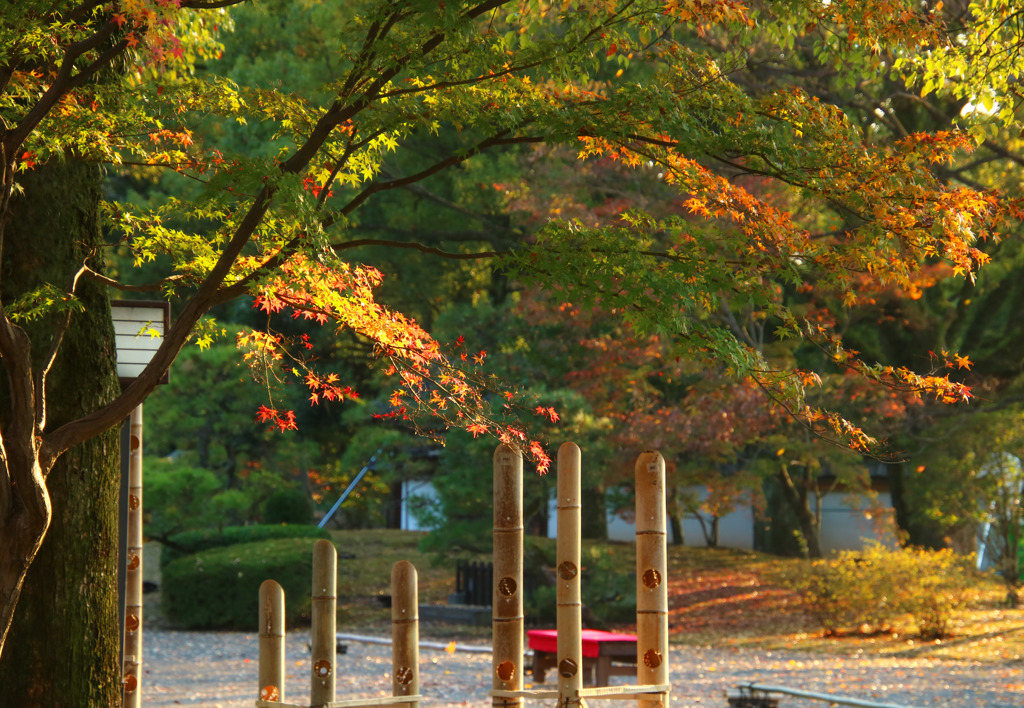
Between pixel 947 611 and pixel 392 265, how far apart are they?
11094 mm

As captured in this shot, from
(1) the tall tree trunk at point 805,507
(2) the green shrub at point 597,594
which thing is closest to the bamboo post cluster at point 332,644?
(2) the green shrub at point 597,594

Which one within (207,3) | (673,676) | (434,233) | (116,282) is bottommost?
(673,676)

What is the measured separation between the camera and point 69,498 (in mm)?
5805

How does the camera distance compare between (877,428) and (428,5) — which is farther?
(877,428)

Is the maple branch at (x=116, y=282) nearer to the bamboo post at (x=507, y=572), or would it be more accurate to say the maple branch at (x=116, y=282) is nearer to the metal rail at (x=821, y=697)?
the bamboo post at (x=507, y=572)

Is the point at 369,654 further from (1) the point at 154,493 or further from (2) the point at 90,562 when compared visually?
(2) the point at 90,562

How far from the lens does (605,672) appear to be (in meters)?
9.97

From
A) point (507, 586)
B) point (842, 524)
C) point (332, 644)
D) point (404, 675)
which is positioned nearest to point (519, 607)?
point (507, 586)

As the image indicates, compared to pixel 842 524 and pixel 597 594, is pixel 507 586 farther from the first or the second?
pixel 842 524

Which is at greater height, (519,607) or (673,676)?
(519,607)

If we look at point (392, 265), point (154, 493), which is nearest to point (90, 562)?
point (154, 493)

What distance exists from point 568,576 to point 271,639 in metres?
1.78

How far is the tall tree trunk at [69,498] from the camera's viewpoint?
223 inches

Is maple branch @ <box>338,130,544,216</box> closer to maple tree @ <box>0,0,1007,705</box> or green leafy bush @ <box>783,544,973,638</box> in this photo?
maple tree @ <box>0,0,1007,705</box>
